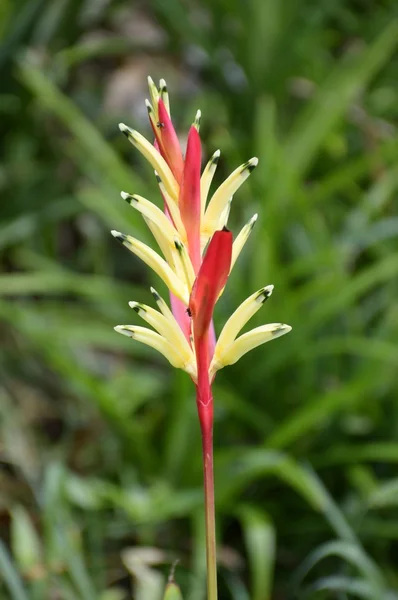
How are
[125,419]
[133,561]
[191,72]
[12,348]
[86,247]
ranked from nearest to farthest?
1. [133,561]
2. [125,419]
3. [12,348]
4. [86,247]
5. [191,72]

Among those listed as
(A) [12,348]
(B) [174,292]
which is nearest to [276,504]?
(A) [12,348]

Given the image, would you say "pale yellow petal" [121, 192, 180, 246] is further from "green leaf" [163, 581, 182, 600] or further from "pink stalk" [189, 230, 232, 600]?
"green leaf" [163, 581, 182, 600]

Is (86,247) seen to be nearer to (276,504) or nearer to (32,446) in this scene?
(32,446)

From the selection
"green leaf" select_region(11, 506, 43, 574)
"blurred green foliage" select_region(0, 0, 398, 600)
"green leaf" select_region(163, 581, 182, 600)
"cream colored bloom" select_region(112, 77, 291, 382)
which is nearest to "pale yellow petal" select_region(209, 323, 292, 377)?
"cream colored bloom" select_region(112, 77, 291, 382)

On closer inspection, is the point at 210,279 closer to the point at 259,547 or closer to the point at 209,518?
the point at 209,518

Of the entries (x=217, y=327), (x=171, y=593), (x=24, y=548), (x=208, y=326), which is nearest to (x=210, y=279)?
(x=208, y=326)

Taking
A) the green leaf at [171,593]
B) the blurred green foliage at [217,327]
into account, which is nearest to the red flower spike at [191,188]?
the green leaf at [171,593]
